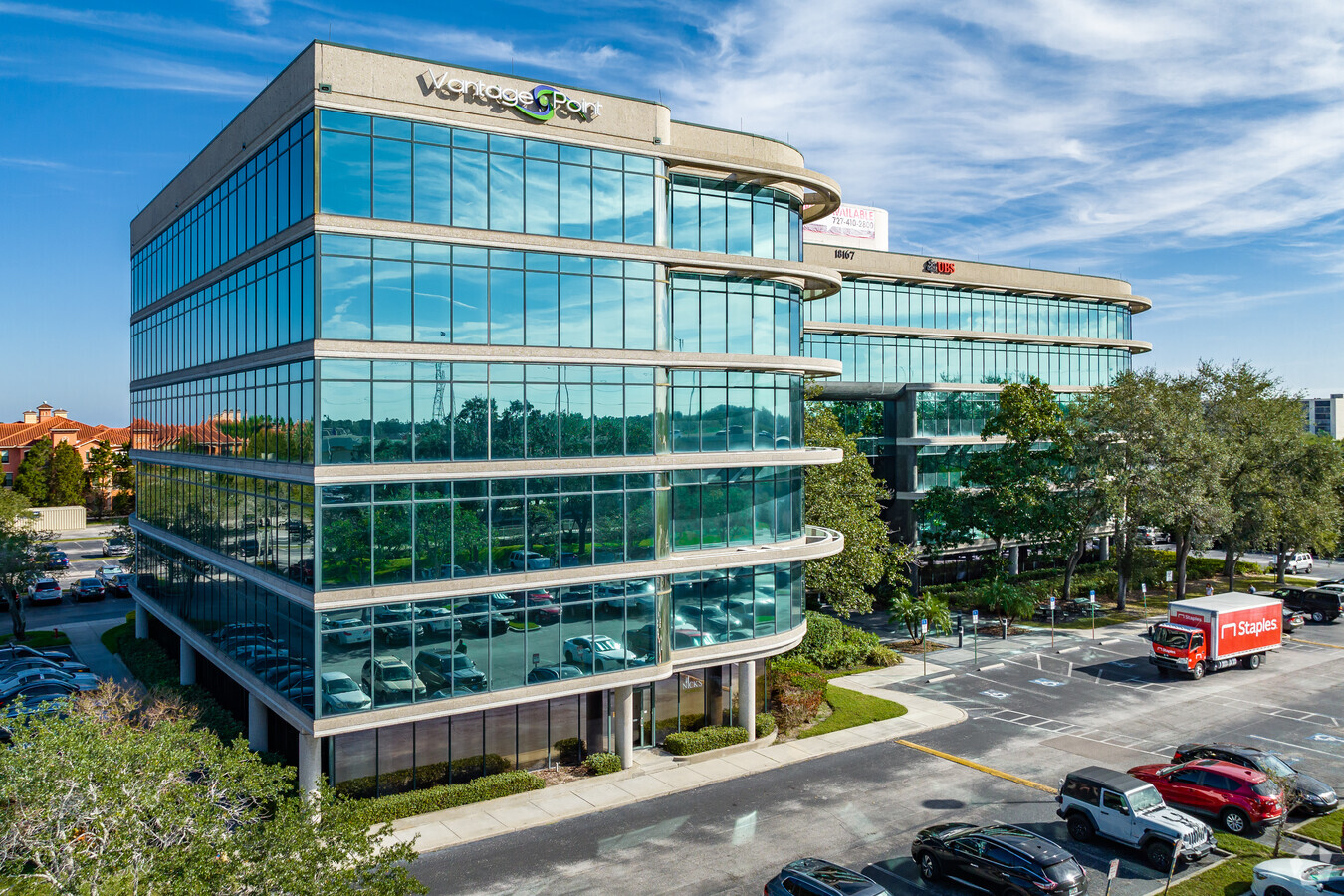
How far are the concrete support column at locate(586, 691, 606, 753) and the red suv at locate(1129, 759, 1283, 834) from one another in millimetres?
17225

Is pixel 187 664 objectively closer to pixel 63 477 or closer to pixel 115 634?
pixel 115 634

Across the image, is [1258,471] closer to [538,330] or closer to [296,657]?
[538,330]

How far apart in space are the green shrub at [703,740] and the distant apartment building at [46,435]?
102m

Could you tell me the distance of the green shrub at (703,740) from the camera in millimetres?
31859

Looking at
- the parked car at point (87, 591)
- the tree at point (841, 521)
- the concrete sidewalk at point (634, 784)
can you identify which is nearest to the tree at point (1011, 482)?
the tree at point (841, 521)

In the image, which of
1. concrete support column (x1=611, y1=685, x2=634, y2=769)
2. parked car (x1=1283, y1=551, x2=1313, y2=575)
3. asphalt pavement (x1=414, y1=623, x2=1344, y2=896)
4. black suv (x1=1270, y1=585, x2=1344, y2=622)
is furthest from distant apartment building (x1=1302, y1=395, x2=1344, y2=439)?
concrete support column (x1=611, y1=685, x2=634, y2=769)

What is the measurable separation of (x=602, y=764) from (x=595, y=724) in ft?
5.33

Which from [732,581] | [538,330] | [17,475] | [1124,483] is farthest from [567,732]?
[17,475]

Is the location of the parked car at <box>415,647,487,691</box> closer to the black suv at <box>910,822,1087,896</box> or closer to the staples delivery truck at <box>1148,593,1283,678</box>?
the black suv at <box>910,822,1087,896</box>

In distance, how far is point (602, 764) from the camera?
30250mm

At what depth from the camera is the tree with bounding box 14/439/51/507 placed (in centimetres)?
9938

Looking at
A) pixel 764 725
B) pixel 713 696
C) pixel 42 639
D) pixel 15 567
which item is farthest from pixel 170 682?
pixel 764 725

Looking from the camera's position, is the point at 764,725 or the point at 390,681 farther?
the point at 764,725

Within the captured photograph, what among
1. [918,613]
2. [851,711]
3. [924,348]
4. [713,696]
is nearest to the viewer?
[713,696]
